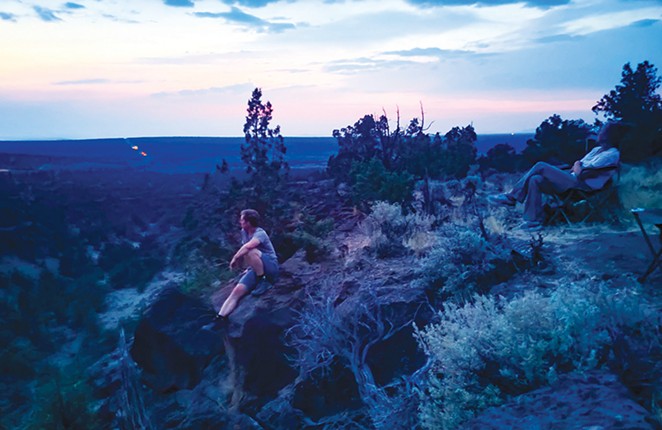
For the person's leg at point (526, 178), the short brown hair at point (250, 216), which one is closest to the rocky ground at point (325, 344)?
the person's leg at point (526, 178)

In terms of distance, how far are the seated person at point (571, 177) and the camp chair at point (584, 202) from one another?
7 centimetres

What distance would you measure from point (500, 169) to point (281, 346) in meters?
16.0

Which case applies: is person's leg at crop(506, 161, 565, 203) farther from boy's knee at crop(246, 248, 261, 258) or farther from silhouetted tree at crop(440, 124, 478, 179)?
silhouetted tree at crop(440, 124, 478, 179)

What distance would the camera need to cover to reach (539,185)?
7797mm

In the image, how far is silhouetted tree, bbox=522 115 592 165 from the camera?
1602 centimetres

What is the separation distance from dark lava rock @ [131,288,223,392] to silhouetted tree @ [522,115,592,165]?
36.7ft

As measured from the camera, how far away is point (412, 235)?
865cm

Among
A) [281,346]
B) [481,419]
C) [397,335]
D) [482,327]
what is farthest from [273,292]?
[481,419]

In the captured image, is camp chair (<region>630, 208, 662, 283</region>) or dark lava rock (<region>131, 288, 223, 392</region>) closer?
camp chair (<region>630, 208, 662, 283</region>)

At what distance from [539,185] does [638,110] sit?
1145 cm

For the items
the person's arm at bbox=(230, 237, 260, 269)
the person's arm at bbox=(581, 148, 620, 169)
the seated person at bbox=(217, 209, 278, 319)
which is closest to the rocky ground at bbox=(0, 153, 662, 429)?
the seated person at bbox=(217, 209, 278, 319)

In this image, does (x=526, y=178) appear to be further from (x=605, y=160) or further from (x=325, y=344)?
(x=325, y=344)

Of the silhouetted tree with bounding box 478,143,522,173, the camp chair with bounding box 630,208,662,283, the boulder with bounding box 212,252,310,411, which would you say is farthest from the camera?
the silhouetted tree with bounding box 478,143,522,173

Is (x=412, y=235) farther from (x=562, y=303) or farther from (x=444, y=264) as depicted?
(x=562, y=303)
